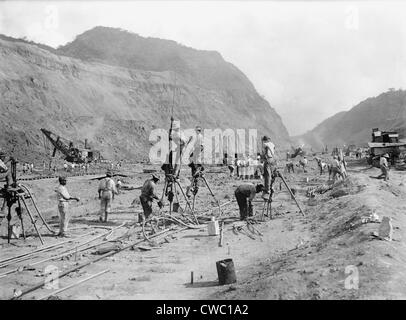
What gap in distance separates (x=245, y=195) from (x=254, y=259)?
368 centimetres

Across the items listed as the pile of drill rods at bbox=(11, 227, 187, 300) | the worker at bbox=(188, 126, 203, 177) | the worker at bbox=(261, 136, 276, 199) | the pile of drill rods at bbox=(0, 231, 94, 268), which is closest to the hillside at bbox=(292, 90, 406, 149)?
the worker at bbox=(261, 136, 276, 199)

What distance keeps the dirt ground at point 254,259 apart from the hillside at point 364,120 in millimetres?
121196

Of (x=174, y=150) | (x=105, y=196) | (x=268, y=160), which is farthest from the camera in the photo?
(x=105, y=196)

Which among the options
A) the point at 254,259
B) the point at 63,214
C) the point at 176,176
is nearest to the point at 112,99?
the point at 176,176

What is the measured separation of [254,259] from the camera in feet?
29.7

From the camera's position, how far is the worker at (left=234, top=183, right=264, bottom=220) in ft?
40.8

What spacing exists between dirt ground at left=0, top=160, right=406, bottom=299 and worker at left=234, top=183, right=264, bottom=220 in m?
0.49

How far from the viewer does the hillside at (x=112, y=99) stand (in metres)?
44.9

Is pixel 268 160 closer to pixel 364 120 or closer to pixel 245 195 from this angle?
pixel 245 195

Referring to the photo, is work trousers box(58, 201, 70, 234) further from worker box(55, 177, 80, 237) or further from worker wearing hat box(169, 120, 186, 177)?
worker wearing hat box(169, 120, 186, 177)

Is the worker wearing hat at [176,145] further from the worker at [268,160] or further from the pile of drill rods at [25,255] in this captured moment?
the pile of drill rods at [25,255]

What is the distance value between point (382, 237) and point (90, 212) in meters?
11.5
